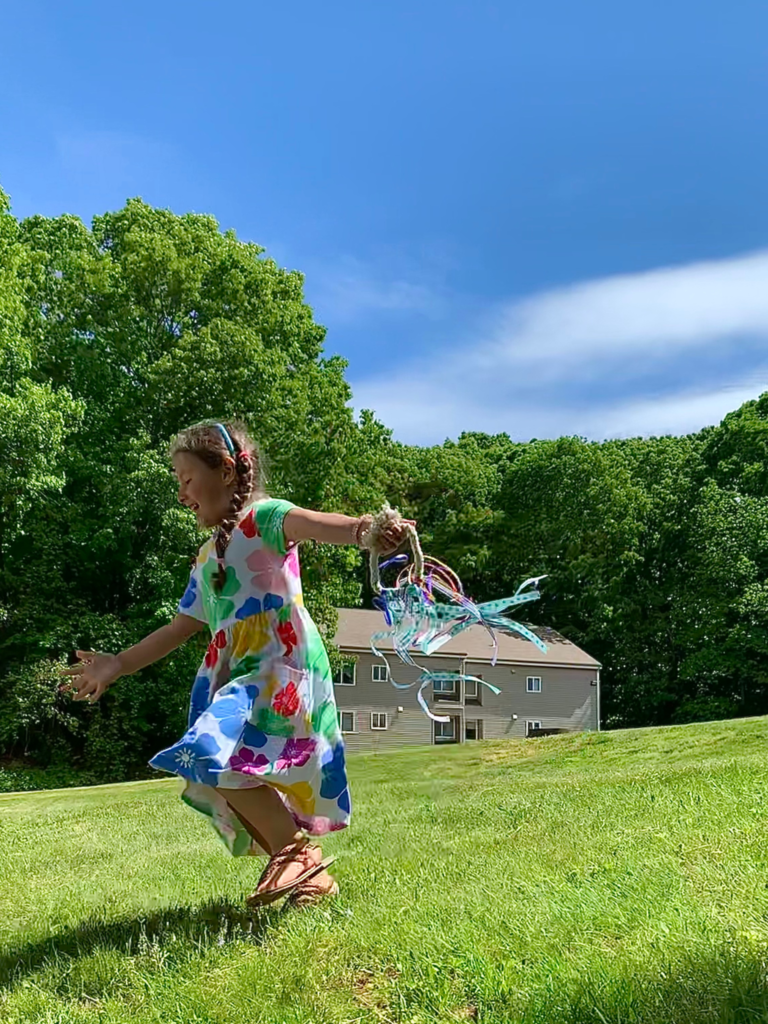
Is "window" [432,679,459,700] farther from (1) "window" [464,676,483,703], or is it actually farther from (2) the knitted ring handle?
(2) the knitted ring handle

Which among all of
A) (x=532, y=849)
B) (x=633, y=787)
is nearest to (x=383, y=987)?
(x=532, y=849)

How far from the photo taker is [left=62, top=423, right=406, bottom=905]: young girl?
344 centimetres

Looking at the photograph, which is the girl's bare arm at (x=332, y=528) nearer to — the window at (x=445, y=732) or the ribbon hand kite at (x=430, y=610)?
the ribbon hand kite at (x=430, y=610)

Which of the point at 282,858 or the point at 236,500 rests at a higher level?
the point at 236,500

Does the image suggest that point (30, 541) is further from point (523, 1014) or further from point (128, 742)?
point (523, 1014)

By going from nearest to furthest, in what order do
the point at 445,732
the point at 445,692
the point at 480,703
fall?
the point at 445,692
the point at 445,732
the point at 480,703

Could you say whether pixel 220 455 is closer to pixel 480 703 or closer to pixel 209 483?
pixel 209 483

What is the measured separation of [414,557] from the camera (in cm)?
334

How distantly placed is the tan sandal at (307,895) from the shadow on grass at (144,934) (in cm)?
8

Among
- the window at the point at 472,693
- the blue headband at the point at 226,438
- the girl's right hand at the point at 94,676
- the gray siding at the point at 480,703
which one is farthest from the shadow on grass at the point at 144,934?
the window at the point at 472,693

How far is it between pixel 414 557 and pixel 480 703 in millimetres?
40029

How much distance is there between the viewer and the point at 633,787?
750 cm

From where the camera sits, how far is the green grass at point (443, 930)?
250 cm

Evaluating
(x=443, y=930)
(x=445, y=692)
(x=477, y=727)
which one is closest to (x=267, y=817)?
(x=443, y=930)
